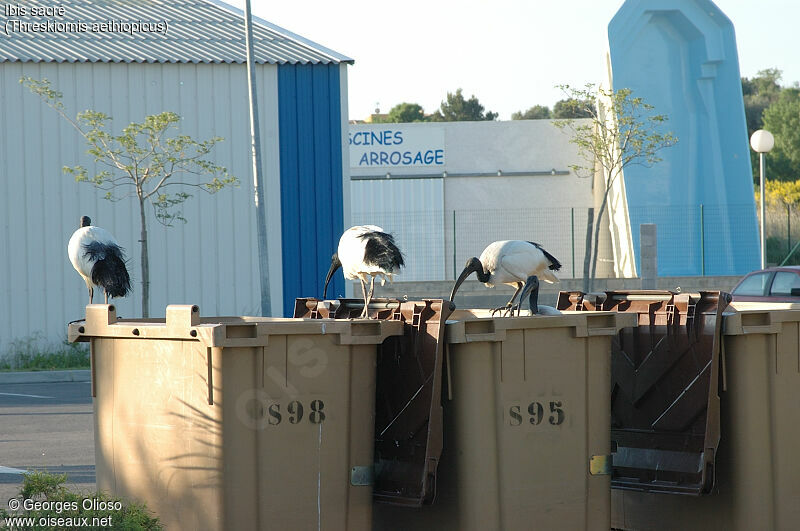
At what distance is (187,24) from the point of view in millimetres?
20094

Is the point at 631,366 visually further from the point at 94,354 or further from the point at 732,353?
the point at 94,354

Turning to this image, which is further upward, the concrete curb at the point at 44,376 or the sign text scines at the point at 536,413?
the sign text scines at the point at 536,413

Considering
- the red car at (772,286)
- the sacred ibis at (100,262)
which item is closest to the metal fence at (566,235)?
the red car at (772,286)

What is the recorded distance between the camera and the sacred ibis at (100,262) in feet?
35.4

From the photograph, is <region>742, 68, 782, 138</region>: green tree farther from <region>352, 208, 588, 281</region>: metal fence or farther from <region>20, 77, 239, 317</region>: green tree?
<region>20, 77, 239, 317</region>: green tree

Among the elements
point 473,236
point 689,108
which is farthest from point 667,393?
point 689,108

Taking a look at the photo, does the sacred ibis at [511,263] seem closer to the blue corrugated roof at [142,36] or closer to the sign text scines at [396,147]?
the blue corrugated roof at [142,36]

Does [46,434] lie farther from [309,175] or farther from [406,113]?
[406,113]

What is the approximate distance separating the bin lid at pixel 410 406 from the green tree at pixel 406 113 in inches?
2510

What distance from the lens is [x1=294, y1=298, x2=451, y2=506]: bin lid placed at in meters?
5.42

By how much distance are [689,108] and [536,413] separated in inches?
1008

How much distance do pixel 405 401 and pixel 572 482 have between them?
101 cm

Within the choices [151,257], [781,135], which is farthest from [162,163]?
[781,135]

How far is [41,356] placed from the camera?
1770 cm
